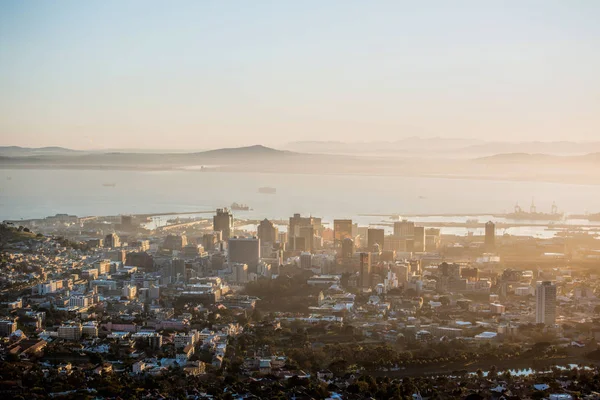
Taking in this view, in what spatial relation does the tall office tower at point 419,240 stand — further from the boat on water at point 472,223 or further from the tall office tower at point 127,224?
the tall office tower at point 127,224

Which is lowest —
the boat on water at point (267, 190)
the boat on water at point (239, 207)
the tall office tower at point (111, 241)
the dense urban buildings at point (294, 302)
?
the dense urban buildings at point (294, 302)

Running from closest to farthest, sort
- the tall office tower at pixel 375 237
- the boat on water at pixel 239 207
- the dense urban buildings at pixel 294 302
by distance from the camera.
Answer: the dense urban buildings at pixel 294 302 → the tall office tower at pixel 375 237 → the boat on water at pixel 239 207

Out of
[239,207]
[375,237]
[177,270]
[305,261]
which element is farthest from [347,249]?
[239,207]

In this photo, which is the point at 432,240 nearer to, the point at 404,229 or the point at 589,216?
the point at 404,229

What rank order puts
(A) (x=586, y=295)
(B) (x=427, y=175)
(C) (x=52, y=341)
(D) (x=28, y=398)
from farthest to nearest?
(B) (x=427, y=175)
(A) (x=586, y=295)
(C) (x=52, y=341)
(D) (x=28, y=398)

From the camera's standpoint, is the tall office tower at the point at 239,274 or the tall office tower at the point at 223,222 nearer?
the tall office tower at the point at 239,274

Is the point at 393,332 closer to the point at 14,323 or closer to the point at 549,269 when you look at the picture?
the point at 14,323

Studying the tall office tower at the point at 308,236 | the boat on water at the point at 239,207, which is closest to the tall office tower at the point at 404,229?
the tall office tower at the point at 308,236

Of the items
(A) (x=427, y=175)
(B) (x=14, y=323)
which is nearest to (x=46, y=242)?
(B) (x=14, y=323)
